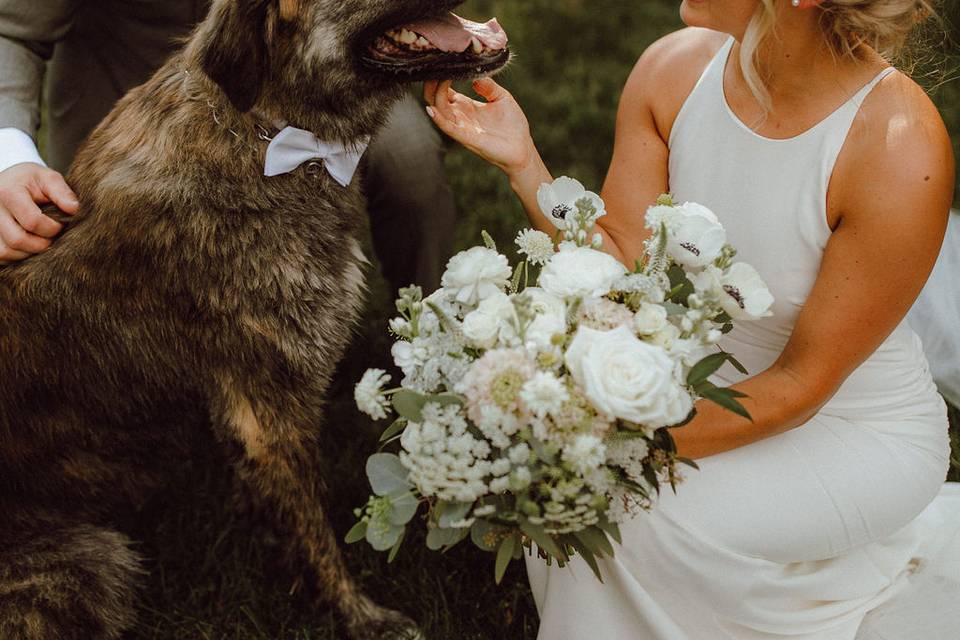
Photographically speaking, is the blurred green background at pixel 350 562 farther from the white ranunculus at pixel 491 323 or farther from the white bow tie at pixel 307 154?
the white ranunculus at pixel 491 323

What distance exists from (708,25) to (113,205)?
132cm

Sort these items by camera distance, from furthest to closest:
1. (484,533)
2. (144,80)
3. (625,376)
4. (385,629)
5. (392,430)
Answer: (144,80) < (385,629) < (392,430) < (484,533) < (625,376)

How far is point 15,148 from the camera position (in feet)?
6.98

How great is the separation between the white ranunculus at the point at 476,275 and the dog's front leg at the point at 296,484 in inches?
33.0

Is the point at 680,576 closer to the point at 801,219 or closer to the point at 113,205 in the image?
the point at 801,219

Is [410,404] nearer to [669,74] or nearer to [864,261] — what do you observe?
[864,261]

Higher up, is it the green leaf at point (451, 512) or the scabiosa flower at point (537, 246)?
the scabiosa flower at point (537, 246)

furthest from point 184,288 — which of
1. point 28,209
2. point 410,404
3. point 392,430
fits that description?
point 410,404

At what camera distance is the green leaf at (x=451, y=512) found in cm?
133

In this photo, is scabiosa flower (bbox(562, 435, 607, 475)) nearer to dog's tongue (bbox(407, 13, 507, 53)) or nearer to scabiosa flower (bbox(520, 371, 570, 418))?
scabiosa flower (bbox(520, 371, 570, 418))

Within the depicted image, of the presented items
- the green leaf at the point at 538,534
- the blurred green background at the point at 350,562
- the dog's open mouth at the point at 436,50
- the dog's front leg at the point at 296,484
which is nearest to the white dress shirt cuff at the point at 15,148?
the dog's front leg at the point at 296,484

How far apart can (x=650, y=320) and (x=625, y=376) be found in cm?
14

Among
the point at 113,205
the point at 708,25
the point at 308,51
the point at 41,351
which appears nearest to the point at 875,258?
the point at 708,25

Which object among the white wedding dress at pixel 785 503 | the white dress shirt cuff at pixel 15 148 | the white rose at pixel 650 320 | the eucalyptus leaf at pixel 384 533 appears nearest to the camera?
the white rose at pixel 650 320
